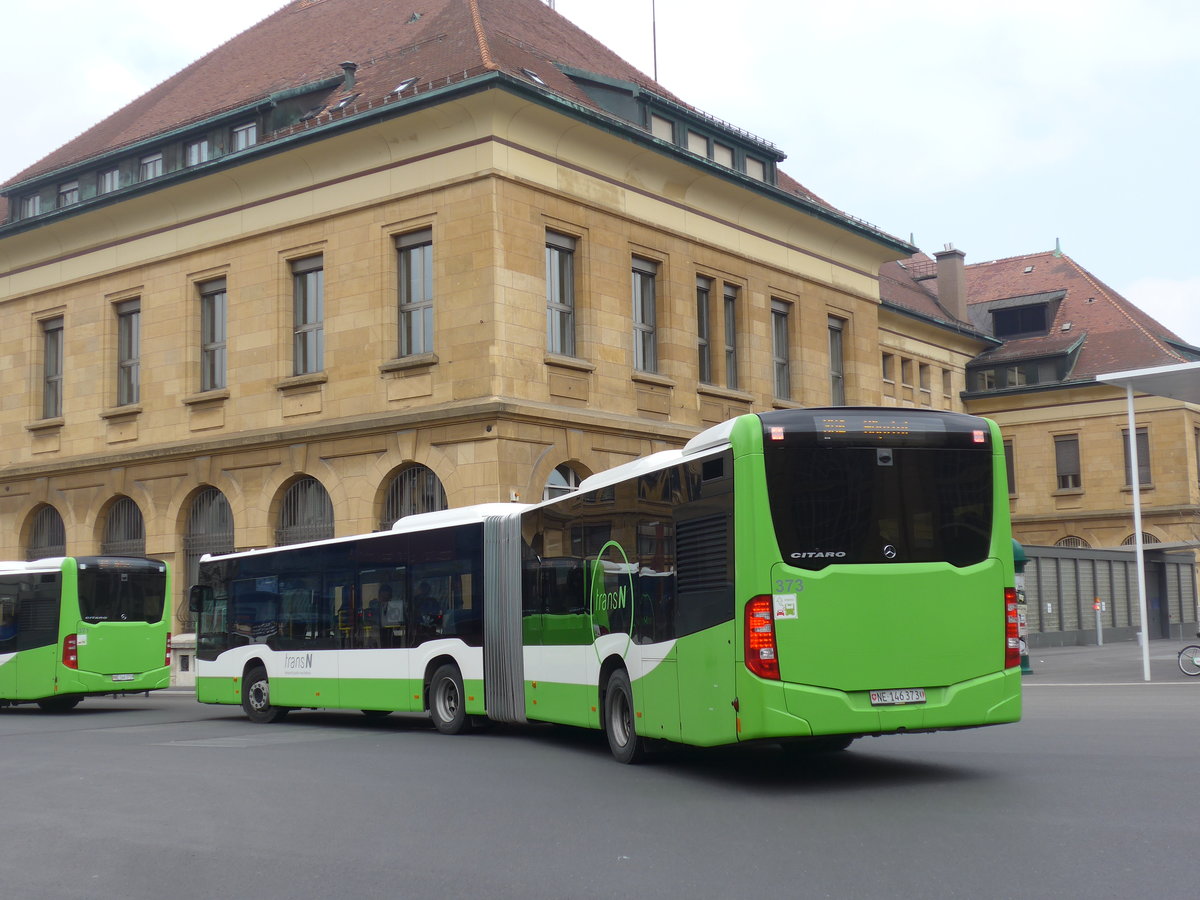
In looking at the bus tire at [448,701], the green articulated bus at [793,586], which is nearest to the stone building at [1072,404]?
the bus tire at [448,701]

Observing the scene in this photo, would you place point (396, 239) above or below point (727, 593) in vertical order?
above

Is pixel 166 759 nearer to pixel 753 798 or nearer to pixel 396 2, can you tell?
pixel 753 798

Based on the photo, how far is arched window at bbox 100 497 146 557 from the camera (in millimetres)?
35750

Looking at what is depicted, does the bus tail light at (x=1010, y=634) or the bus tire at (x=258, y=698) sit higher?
the bus tail light at (x=1010, y=634)

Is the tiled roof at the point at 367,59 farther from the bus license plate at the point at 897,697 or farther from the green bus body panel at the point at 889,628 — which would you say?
the bus license plate at the point at 897,697

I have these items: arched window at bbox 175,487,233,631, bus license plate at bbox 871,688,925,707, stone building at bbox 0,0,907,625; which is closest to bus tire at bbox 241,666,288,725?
stone building at bbox 0,0,907,625

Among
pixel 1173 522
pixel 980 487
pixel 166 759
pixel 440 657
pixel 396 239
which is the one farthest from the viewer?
pixel 1173 522

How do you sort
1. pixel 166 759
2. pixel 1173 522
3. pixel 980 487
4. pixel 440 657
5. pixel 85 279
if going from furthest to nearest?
pixel 1173 522
pixel 85 279
pixel 440 657
pixel 166 759
pixel 980 487

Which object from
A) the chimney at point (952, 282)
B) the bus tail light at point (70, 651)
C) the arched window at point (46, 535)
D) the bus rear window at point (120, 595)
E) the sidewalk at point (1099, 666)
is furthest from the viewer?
the chimney at point (952, 282)

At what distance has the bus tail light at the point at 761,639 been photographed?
11258 mm

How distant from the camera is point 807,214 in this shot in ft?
123

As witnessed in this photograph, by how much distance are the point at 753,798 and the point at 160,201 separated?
28.1m

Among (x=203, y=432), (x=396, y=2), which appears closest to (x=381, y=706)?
(x=203, y=432)

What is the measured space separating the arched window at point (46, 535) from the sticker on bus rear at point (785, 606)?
99.3 feet
